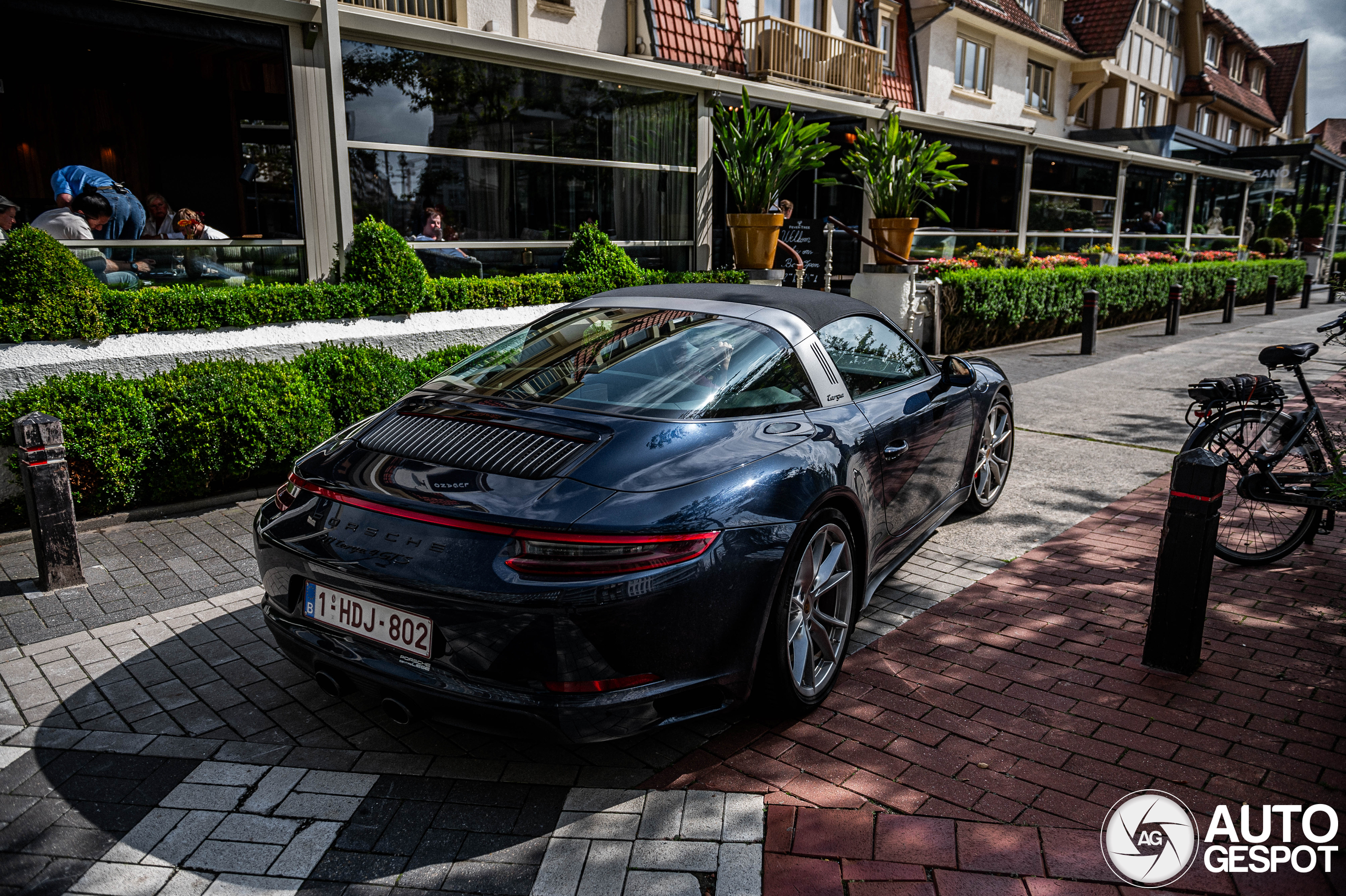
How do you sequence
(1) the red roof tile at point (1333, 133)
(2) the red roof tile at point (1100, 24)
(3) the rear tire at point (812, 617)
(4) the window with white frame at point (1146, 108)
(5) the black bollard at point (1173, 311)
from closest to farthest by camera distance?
→ (3) the rear tire at point (812, 617)
(5) the black bollard at point (1173, 311)
(2) the red roof tile at point (1100, 24)
(4) the window with white frame at point (1146, 108)
(1) the red roof tile at point (1333, 133)

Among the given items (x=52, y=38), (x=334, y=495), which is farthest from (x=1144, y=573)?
(x=52, y=38)

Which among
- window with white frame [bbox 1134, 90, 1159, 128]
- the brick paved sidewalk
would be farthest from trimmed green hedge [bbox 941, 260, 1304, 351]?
window with white frame [bbox 1134, 90, 1159, 128]

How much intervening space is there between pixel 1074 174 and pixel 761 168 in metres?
14.4

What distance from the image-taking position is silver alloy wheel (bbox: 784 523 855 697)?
3.22m

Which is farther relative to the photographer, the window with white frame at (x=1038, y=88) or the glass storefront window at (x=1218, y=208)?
the glass storefront window at (x=1218, y=208)

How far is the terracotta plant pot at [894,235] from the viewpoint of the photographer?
37.4 ft

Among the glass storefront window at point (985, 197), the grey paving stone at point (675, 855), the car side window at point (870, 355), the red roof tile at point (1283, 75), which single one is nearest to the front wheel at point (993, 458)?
the car side window at point (870, 355)

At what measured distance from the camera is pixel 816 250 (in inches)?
618

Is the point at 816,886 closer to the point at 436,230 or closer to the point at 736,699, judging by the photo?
the point at 736,699

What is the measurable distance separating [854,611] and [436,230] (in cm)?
763

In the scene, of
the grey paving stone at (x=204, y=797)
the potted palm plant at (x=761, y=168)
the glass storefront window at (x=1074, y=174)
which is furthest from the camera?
the glass storefront window at (x=1074, y=174)

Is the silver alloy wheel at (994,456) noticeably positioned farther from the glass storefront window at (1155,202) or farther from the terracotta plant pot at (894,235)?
the glass storefront window at (1155,202)

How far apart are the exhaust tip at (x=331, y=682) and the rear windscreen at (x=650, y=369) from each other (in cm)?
119

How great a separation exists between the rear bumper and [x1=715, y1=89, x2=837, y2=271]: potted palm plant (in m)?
8.41
